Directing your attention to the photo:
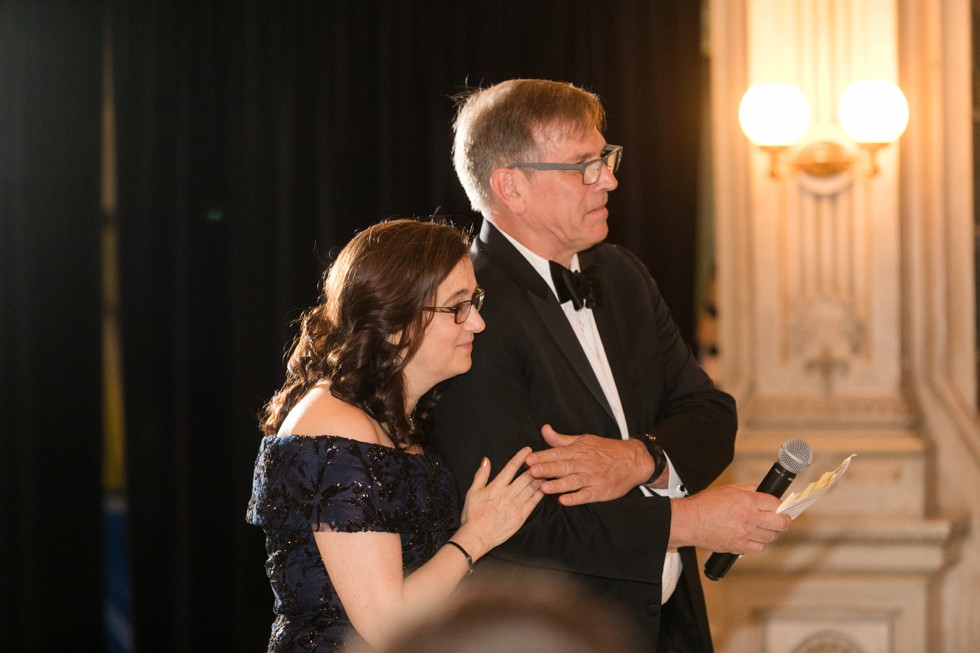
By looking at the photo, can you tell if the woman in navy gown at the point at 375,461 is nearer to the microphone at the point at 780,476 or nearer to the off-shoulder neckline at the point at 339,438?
the off-shoulder neckline at the point at 339,438

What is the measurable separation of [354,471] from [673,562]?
761mm

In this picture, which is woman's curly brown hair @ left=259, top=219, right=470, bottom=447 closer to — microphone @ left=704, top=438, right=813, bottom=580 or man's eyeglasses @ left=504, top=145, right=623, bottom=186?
man's eyeglasses @ left=504, top=145, right=623, bottom=186

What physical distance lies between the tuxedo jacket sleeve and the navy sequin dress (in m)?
0.12

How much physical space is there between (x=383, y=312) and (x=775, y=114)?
2443 mm

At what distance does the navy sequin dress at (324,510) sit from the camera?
72.9 inches

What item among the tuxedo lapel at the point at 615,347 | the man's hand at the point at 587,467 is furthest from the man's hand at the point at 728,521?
the tuxedo lapel at the point at 615,347

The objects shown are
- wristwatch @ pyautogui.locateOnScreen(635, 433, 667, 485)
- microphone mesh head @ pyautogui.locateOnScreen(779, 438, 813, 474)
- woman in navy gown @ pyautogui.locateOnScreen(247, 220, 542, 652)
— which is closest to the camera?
woman in navy gown @ pyautogui.locateOnScreen(247, 220, 542, 652)

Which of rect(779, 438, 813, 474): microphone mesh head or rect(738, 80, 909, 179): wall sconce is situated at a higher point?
rect(738, 80, 909, 179): wall sconce

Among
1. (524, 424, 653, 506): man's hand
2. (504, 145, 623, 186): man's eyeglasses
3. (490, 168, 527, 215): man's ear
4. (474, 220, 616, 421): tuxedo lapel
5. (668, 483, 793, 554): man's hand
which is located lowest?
(668, 483, 793, 554): man's hand

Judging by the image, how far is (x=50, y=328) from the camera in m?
4.08

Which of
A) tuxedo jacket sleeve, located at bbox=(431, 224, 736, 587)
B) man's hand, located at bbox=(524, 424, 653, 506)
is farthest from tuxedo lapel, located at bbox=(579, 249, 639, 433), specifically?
man's hand, located at bbox=(524, 424, 653, 506)

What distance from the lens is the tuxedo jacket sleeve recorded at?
6.54ft

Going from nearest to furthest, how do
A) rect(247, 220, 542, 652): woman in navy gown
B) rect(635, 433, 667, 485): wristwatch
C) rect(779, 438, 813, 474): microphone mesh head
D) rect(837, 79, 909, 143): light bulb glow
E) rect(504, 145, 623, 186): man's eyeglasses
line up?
rect(247, 220, 542, 652): woman in navy gown < rect(779, 438, 813, 474): microphone mesh head < rect(635, 433, 667, 485): wristwatch < rect(504, 145, 623, 186): man's eyeglasses < rect(837, 79, 909, 143): light bulb glow

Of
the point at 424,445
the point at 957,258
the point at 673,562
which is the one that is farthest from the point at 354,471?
the point at 957,258
